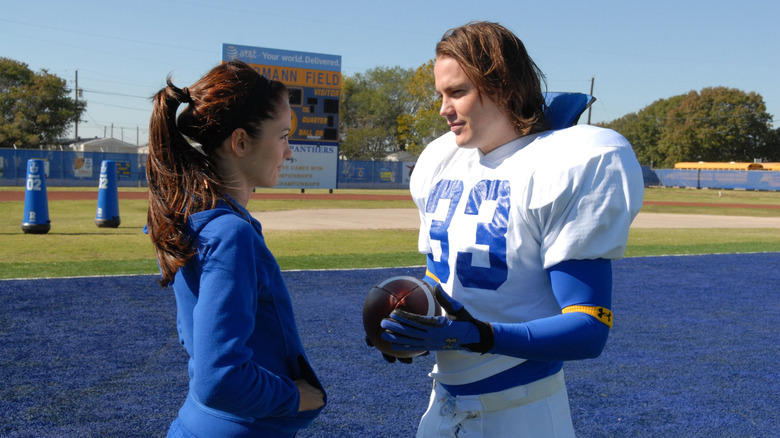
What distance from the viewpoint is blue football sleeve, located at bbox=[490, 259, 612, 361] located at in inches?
62.9

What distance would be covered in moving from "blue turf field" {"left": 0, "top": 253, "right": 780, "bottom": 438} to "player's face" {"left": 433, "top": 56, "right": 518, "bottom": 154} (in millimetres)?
2426

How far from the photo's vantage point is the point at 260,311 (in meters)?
1.67

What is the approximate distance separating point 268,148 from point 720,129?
8114 cm

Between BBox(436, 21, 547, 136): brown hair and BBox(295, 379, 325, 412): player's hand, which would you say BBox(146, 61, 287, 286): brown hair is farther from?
BBox(436, 21, 547, 136): brown hair

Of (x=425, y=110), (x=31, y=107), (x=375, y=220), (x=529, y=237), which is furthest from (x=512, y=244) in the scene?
(x=31, y=107)

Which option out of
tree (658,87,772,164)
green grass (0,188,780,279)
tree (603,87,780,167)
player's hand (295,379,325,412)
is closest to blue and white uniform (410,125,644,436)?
player's hand (295,379,325,412)

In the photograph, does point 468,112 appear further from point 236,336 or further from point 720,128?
point 720,128

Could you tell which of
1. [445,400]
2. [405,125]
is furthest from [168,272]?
[405,125]

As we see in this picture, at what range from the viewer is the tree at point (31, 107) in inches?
1978

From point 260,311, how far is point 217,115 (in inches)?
20.3

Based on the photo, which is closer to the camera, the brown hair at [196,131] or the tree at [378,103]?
the brown hair at [196,131]

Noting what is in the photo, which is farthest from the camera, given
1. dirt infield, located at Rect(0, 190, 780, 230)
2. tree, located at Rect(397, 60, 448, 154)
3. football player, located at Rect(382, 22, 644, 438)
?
tree, located at Rect(397, 60, 448, 154)

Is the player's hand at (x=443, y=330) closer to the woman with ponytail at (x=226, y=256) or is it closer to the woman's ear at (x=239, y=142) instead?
the woman with ponytail at (x=226, y=256)

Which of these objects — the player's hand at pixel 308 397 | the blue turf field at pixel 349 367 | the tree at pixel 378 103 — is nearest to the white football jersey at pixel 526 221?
the player's hand at pixel 308 397
